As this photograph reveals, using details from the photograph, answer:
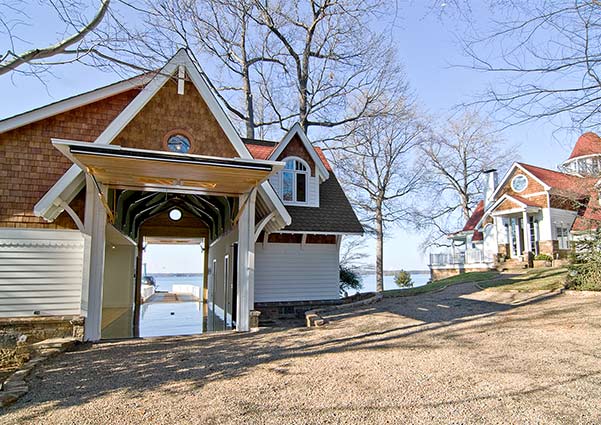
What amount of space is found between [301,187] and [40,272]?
7400 mm

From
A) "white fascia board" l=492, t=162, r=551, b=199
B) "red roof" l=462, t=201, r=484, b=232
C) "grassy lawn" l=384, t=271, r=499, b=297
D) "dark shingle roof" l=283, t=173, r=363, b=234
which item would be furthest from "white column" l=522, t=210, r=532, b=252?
"dark shingle roof" l=283, t=173, r=363, b=234

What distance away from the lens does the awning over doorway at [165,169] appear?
7292 mm

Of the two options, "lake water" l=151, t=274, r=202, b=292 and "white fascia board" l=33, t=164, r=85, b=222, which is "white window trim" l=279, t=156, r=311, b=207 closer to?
"white fascia board" l=33, t=164, r=85, b=222

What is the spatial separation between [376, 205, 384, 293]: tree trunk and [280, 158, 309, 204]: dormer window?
41.5ft

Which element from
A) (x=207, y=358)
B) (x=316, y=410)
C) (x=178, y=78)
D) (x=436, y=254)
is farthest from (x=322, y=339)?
→ (x=436, y=254)

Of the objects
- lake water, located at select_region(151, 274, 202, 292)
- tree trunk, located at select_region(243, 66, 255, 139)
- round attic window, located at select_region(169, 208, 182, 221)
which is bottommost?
lake water, located at select_region(151, 274, 202, 292)

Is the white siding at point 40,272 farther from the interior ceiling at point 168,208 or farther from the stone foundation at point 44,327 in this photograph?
the interior ceiling at point 168,208

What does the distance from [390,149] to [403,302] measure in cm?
1436

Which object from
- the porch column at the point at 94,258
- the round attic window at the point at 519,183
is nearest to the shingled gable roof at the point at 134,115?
the porch column at the point at 94,258

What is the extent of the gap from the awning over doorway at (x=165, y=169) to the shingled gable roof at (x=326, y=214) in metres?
2.98

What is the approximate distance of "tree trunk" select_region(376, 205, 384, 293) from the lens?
24.0m

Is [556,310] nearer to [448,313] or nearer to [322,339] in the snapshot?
[448,313]

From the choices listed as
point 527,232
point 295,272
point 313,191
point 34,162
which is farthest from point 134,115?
point 527,232

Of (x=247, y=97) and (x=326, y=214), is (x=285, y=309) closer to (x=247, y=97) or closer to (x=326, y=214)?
(x=326, y=214)
